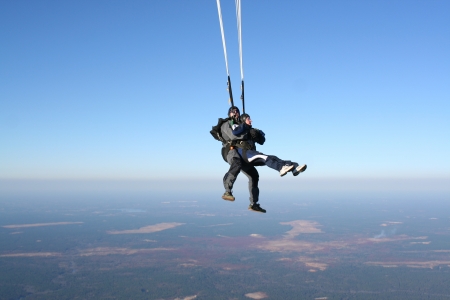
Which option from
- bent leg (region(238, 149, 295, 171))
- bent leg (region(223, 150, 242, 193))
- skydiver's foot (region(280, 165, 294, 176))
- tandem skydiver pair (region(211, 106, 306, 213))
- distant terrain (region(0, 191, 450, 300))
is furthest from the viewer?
distant terrain (region(0, 191, 450, 300))

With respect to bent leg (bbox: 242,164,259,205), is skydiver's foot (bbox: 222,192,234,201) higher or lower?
lower

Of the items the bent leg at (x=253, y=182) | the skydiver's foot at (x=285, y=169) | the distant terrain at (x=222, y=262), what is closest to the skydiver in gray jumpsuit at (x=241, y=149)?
the skydiver's foot at (x=285, y=169)

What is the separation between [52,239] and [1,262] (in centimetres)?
3727

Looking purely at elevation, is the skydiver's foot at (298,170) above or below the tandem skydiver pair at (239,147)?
below

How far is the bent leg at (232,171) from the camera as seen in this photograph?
27.9 feet

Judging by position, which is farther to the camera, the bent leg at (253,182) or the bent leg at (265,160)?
the bent leg at (253,182)

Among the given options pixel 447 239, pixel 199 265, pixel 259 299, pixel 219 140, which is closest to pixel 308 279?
pixel 259 299

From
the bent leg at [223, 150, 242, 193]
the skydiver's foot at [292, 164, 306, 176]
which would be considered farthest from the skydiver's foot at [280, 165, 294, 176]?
the bent leg at [223, 150, 242, 193]

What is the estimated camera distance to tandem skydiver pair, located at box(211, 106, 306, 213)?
8188 mm

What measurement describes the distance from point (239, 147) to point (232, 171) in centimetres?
60

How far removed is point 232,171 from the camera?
863cm

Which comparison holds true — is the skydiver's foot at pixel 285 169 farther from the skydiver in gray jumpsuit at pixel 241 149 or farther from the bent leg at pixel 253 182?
the bent leg at pixel 253 182

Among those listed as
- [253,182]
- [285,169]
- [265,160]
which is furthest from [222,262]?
[285,169]

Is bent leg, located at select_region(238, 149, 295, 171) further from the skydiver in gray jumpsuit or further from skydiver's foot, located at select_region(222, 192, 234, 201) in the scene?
skydiver's foot, located at select_region(222, 192, 234, 201)
